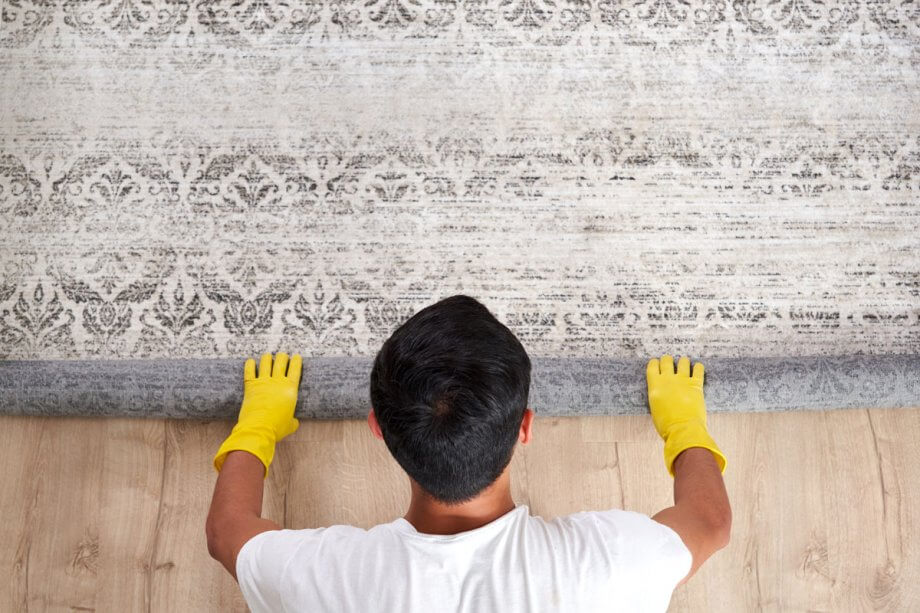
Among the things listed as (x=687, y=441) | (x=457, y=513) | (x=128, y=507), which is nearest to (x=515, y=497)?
(x=687, y=441)

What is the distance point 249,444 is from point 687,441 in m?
0.73

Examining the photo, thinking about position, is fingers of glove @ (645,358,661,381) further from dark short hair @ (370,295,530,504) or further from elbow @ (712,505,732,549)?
dark short hair @ (370,295,530,504)

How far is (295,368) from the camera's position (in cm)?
137

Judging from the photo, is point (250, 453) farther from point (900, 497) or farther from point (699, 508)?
point (900, 497)

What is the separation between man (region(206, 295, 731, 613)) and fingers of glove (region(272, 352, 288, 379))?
381 millimetres

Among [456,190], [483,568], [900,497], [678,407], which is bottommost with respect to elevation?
[483,568]

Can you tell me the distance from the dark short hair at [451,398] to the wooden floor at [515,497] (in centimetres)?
51

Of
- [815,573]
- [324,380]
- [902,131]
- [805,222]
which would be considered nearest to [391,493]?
[324,380]

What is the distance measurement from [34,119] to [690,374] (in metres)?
1.43

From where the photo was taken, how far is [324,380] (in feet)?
4.49

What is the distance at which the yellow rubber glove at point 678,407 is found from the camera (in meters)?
1.25

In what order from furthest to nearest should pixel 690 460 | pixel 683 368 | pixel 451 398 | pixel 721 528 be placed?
pixel 683 368 → pixel 690 460 → pixel 721 528 → pixel 451 398

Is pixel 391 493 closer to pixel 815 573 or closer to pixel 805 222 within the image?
pixel 815 573

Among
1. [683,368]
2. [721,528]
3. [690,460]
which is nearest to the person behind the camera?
[721,528]
